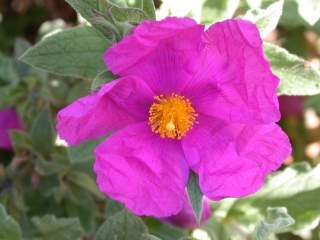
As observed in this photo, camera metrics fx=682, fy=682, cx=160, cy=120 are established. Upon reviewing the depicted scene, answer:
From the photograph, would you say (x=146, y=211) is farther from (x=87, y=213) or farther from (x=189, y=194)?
(x=87, y=213)

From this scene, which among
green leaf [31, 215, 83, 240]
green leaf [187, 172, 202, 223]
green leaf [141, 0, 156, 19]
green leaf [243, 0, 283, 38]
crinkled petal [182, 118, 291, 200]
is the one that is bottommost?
green leaf [31, 215, 83, 240]

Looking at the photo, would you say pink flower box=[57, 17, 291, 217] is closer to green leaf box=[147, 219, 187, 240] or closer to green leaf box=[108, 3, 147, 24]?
green leaf box=[108, 3, 147, 24]

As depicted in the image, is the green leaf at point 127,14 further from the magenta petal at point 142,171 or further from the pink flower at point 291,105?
the pink flower at point 291,105

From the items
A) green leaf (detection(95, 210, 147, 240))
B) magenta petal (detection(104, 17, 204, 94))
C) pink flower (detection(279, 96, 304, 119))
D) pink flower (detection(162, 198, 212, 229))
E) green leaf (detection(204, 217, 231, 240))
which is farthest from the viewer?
pink flower (detection(279, 96, 304, 119))

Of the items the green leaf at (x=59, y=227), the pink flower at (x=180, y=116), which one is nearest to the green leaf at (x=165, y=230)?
the green leaf at (x=59, y=227)

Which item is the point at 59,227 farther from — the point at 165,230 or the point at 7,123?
the point at 7,123

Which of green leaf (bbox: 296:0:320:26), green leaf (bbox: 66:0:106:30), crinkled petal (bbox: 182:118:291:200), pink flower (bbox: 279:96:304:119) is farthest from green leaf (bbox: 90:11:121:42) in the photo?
pink flower (bbox: 279:96:304:119)

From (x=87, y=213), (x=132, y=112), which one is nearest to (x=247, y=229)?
(x=87, y=213)

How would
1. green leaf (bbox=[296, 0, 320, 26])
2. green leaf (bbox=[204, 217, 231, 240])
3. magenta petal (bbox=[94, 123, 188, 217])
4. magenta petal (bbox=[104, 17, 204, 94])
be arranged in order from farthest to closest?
green leaf (bbox=[204, 217, 231, 240])
green leaf (bbox=[296, 0, 320, 26])
magenta petal (bbox=[94, 123, 188, 217])
magenta petal (bbox=[104, 17, 204, 94])
